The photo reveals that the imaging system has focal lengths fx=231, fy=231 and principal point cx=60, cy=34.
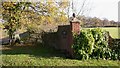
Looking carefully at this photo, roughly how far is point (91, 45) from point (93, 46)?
28 cm

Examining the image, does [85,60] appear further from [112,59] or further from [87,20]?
[87,20]

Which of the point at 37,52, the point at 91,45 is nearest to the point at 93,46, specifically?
the point at 91,45

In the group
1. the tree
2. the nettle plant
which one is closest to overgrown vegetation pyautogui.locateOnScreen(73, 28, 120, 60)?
the nettle plant

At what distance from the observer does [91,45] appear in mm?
14234

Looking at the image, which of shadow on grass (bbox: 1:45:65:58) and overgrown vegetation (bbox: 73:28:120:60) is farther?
shadow on grass (bbox: 1:45:65:58)

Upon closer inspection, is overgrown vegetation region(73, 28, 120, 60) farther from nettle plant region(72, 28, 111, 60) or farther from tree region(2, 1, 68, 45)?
tree region(2, 1, 68, 45)

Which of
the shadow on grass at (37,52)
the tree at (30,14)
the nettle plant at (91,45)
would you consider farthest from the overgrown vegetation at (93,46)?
the tree at (30,14)

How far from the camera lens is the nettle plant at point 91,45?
1422cm

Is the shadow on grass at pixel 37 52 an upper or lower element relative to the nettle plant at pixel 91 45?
lower

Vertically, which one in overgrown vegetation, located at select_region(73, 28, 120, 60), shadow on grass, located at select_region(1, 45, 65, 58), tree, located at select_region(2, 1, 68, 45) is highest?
tree, located at select_region(2, 1, 68, 45)

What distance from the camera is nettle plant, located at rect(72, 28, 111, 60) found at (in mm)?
14219

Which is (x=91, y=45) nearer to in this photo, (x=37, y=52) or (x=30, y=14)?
(x=37, y=52)

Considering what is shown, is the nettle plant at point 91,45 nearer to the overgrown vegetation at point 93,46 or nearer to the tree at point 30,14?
the overgrown vegetation at point 93,46

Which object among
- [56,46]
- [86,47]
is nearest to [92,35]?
[86,47]
